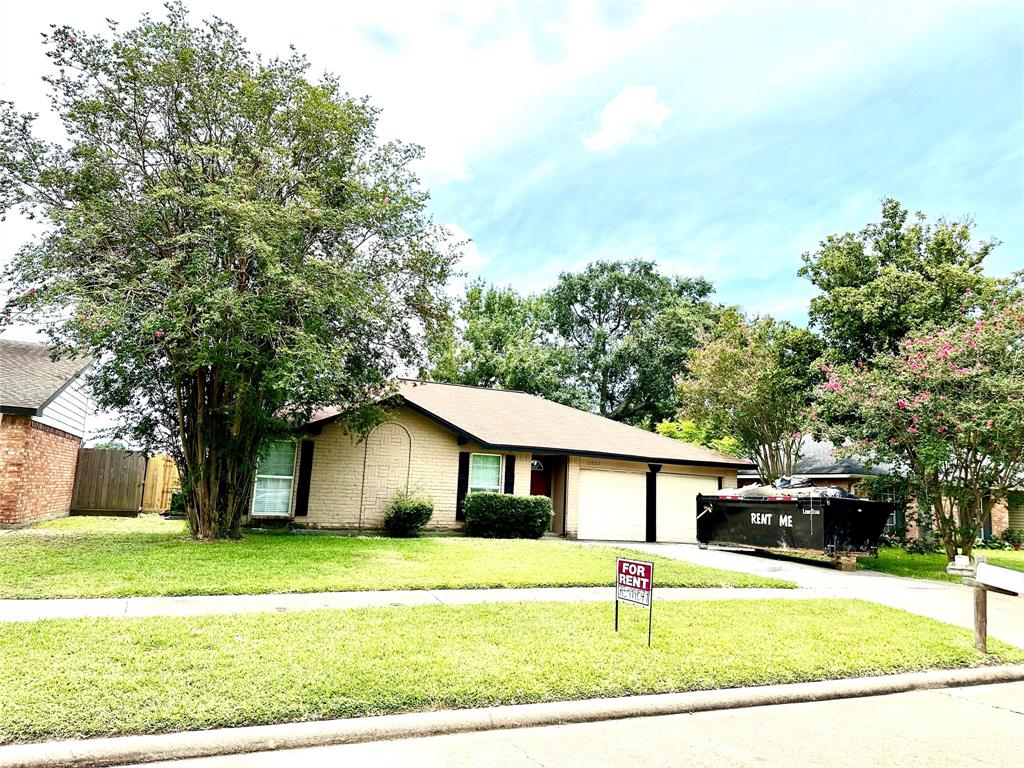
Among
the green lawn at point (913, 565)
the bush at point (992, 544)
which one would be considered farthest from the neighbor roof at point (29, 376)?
the bush at point (992, 544)

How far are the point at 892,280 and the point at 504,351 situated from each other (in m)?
21.0

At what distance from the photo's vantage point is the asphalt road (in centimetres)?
402

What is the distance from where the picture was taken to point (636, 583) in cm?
663

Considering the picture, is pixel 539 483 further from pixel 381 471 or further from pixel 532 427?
pixel 381 471

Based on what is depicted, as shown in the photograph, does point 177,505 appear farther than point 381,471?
Yes

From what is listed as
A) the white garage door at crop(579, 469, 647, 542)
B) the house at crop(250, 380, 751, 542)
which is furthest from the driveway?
the house at crop(250, 380, 751, 542)

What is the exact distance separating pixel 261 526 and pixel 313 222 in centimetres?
737

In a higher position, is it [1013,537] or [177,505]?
[177,505]

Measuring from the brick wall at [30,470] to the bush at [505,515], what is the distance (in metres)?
9.90

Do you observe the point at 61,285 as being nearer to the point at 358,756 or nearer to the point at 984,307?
the point at 358,756

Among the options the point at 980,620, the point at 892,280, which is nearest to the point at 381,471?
the point at 980,620

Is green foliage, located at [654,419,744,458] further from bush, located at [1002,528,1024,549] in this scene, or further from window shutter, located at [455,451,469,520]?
window shutter, located at [455,451,469,520]

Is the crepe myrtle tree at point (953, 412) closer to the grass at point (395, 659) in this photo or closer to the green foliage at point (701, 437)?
the grass at point (395, 659)

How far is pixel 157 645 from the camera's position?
5.44 m
